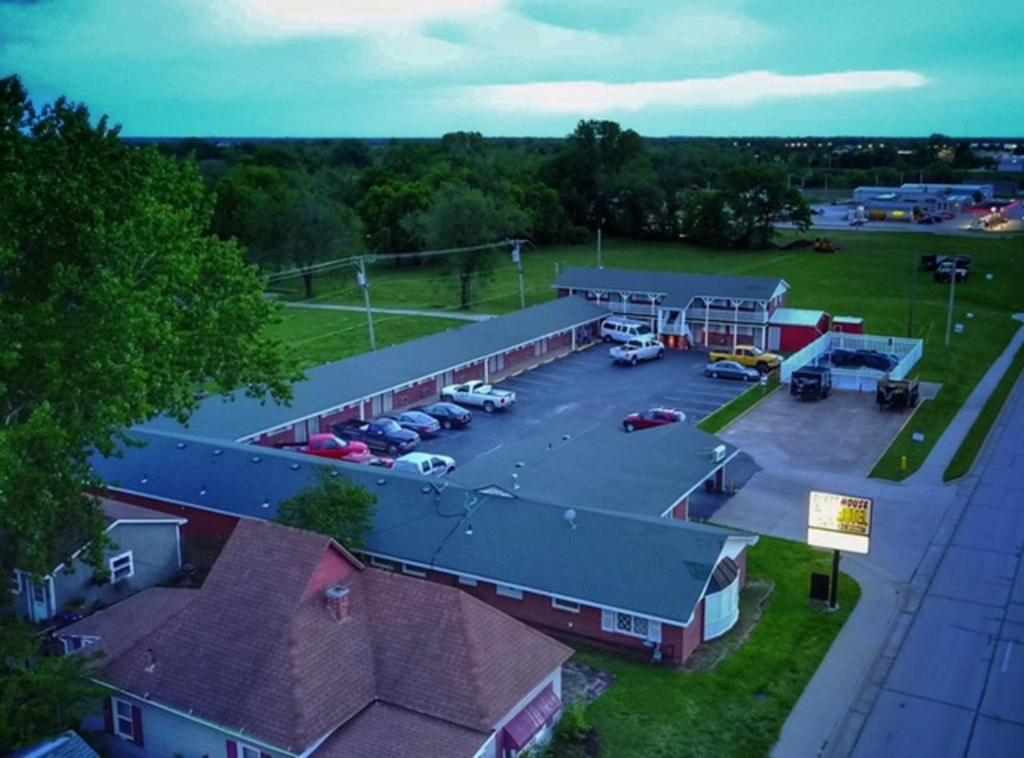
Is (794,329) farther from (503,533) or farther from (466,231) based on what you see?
(503,533)

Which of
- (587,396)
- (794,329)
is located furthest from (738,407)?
(794,329)

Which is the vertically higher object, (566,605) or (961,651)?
(566,605)

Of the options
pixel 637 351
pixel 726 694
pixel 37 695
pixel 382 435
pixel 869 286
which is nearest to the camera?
pixel 37 695

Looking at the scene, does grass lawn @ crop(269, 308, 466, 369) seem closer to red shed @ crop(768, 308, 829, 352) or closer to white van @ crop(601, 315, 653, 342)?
white van @ crop(601, 315, 653, 342)

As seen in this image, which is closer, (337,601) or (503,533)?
(337,601)

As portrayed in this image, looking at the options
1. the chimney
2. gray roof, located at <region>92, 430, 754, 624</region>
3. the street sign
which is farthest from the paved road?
the chimney

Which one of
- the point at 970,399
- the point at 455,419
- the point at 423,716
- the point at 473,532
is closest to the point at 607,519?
the point at 473,532

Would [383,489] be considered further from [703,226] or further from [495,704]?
[703,226]
